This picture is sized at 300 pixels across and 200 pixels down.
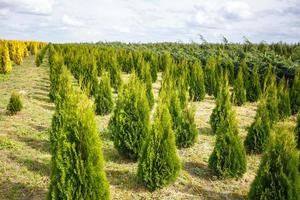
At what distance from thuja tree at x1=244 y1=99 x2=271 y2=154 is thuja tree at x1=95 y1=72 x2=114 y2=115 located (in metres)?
5.60

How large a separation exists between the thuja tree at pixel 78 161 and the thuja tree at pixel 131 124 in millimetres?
2761

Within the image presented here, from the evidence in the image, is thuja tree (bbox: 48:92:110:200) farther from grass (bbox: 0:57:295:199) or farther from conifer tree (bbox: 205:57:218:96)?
conifer tree (bbox: 205:57:218:96)

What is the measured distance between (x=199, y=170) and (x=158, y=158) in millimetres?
1777

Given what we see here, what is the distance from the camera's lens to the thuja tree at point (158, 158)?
7188 millimetres

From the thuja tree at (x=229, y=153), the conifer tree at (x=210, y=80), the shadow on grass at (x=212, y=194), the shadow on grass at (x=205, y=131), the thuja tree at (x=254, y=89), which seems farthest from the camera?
the conifer tree at (x=210, y=80)

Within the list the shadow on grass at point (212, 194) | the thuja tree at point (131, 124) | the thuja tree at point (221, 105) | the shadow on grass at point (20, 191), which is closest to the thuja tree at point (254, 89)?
the thuja tree at point (221, 105)

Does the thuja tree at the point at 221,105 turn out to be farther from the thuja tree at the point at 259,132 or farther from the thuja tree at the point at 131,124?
the thuja tree at the point at 131,124

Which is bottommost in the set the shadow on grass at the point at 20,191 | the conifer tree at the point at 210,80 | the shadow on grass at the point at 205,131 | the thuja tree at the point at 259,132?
the shadow on grass at the point at 20,191

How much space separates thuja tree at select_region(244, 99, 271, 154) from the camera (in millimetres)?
9344

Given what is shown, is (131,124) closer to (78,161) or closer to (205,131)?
(78,161)

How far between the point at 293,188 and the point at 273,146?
708 millimetres

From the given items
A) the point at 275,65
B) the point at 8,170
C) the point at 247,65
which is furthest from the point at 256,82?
the point at 8,170

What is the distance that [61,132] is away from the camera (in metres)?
5.58

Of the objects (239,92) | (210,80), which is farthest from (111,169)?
(210,80)
